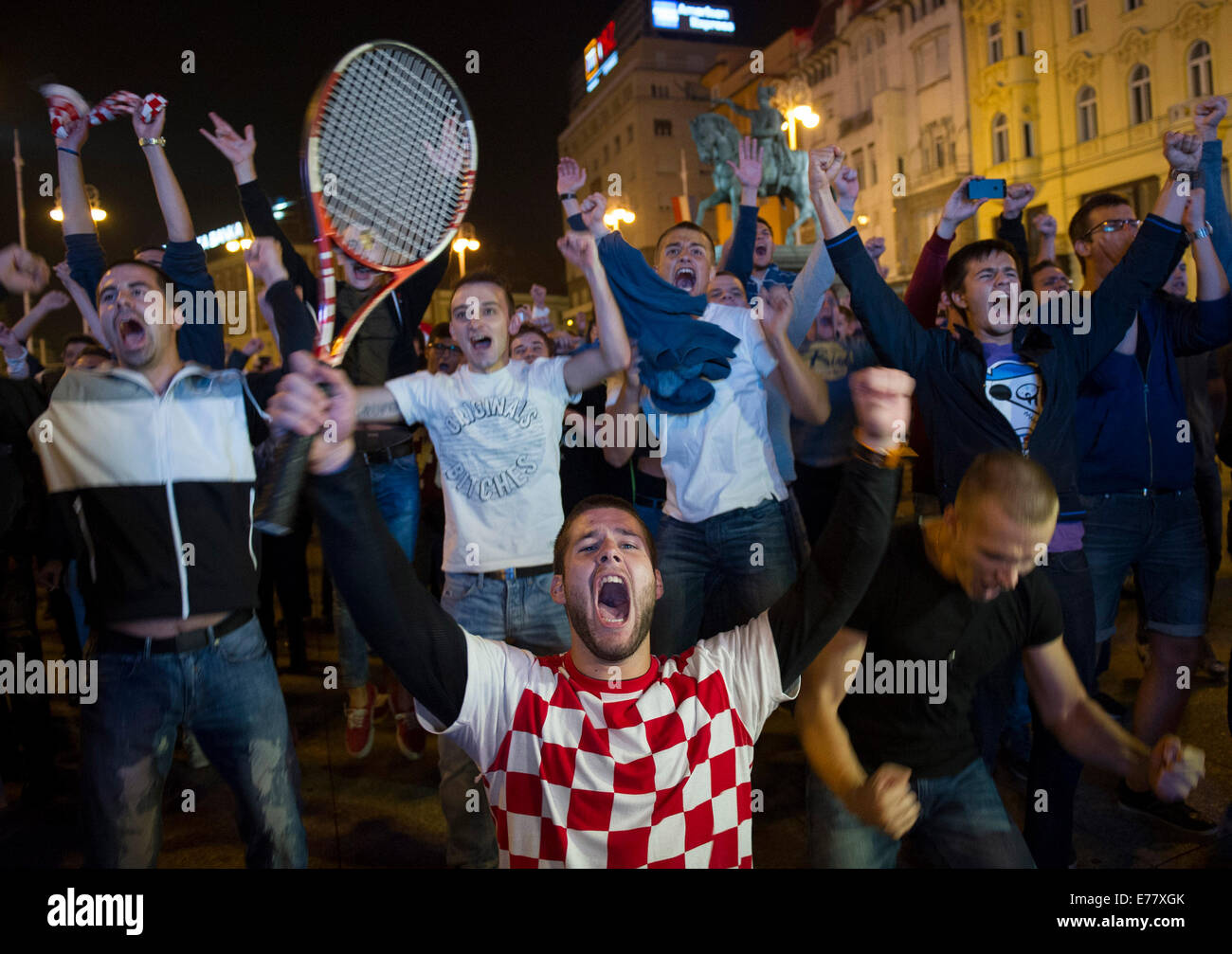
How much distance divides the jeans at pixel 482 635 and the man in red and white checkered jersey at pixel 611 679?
0.86m

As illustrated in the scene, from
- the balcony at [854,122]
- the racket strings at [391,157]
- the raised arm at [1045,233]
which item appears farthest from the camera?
the balcony at [854,122]

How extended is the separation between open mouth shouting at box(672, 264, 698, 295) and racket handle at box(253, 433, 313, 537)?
264 cm

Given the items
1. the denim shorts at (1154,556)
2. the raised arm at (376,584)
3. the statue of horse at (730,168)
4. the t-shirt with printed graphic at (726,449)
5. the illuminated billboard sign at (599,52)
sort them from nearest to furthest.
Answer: the raised arm at (376,584) < the denim shorts at (1154,556) < the t-shirt with printed graphic at (726,449) < the statue of horse at (730,168) < the illuminated billboard sign at (599,52)

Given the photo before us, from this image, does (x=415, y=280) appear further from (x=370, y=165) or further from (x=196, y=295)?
(x=370, y=165)

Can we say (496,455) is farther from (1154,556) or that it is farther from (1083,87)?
(1083,87)

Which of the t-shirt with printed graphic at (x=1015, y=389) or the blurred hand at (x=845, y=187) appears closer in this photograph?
the t-shirt with printed graphic at (x=1015, y=389)

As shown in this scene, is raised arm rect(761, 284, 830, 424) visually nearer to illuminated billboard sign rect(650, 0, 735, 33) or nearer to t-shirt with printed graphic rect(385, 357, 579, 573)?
t-shirt with printed graphic rect(385, 357, 579, 573)

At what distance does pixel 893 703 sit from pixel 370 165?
2050 mm

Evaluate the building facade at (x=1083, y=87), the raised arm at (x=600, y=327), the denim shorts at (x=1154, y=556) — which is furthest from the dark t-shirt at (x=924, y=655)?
the building facade at (x=1083, y=87)

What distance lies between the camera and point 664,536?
350 cm

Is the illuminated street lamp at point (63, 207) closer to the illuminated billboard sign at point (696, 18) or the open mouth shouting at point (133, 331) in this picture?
the open mouth shouting at point (133, 331)

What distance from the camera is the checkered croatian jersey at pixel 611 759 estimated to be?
1.98 meters

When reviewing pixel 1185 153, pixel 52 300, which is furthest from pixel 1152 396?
pixel 52 300
